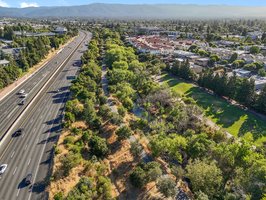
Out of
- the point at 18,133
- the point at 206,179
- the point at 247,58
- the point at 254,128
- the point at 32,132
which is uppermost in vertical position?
the point at 206,179

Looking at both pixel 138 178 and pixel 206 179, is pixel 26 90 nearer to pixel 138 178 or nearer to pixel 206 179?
pixel 138 178

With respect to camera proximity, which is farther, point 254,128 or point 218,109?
point 218,109

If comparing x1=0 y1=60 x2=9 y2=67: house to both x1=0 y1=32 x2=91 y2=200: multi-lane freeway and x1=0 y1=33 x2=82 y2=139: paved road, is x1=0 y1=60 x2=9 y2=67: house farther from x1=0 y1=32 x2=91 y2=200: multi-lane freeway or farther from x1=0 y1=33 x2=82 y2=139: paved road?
x1=0 y1=32 x2=91 y2=200: multi-lane freeway

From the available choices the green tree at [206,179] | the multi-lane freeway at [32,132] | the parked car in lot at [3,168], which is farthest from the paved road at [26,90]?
the green tree at [206,179]

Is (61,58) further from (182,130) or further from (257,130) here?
(257,130)

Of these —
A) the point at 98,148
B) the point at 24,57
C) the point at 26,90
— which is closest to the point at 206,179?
the point at 98,148

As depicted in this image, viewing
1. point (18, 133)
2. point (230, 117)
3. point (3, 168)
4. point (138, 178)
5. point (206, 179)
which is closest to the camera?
point (206, 179)
